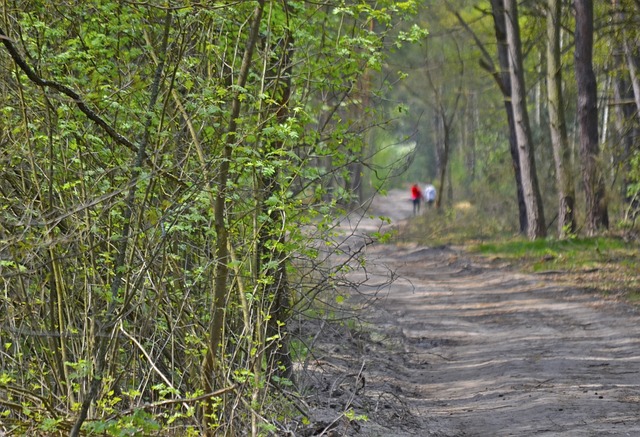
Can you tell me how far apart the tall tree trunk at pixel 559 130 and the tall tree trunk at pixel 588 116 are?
56cm

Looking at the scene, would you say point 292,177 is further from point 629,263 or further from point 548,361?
point 629,263

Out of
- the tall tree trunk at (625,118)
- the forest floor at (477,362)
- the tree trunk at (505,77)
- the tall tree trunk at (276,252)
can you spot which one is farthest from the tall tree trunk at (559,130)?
the tall tree trunk at (276,252)

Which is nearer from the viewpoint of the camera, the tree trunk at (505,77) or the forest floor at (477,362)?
the forest floor at (477,362)

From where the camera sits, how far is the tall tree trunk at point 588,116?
68.4ft

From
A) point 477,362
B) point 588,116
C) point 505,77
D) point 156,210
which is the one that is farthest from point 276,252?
point 505,77

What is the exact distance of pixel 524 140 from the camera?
23.6 m

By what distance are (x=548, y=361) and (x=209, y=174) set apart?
634cm

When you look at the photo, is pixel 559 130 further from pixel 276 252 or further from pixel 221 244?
pixel 221 244

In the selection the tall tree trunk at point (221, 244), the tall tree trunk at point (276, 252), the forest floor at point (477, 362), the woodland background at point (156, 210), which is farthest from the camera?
the forest floor at point (477, 362)

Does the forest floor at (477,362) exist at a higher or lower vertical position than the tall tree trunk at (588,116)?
lower

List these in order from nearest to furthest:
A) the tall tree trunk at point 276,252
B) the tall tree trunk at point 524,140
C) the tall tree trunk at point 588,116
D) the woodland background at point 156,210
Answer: the woodland background at point 156,210 < the tall tree trunk at point 276,252 < the tall tree trunk at point 588,116 < the tall tree trunk at point 524,140

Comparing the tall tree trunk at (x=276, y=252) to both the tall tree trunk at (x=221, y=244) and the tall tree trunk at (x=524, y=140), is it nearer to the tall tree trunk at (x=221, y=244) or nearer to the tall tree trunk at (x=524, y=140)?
the tall tree trunk at (x=221, y=244)

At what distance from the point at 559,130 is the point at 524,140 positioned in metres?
1.40

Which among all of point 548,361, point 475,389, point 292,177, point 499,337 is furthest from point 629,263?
point 292,177
